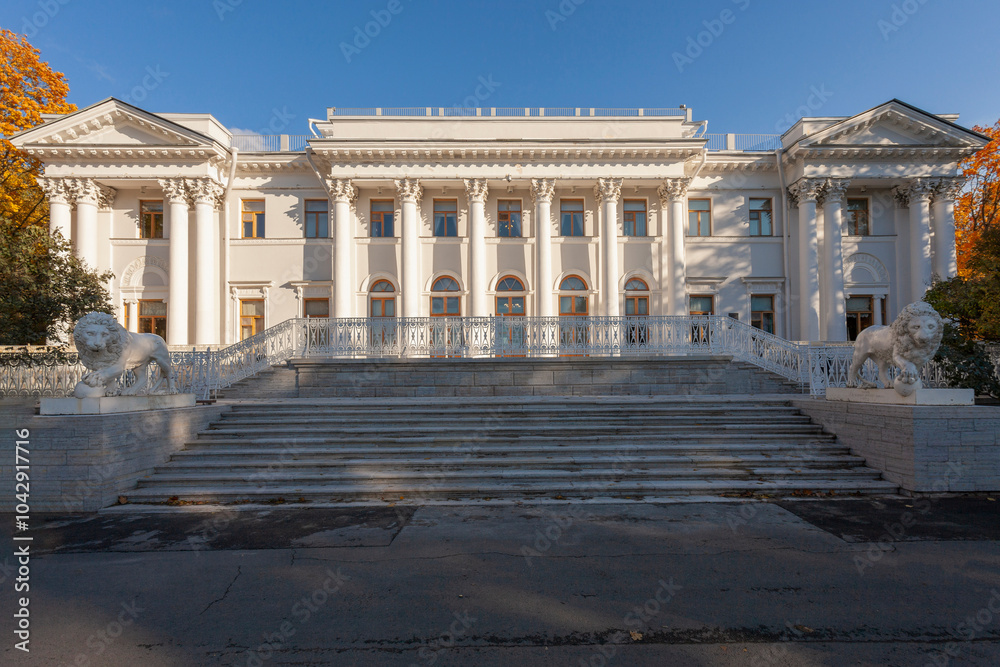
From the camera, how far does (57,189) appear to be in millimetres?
20266

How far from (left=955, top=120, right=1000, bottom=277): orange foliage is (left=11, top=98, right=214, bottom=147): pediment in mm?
35074

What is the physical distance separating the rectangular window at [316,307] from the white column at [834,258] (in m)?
22.4

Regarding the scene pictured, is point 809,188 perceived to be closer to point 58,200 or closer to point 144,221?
point 144,221

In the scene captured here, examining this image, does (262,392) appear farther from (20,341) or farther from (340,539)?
(340,539)

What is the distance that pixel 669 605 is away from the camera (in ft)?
12.4

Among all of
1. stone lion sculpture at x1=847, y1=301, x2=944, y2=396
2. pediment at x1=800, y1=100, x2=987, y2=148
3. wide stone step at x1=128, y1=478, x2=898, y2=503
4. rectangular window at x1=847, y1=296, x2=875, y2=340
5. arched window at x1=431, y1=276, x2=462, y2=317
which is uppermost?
pediment at x1=800, y1=100, x2=987, y2=148

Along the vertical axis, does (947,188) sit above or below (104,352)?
above

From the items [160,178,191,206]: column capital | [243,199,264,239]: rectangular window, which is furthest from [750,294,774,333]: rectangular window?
[160,178,191,206]: column capital

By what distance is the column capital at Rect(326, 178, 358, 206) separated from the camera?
67.3 ft

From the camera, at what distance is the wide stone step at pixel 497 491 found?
22.9 ft

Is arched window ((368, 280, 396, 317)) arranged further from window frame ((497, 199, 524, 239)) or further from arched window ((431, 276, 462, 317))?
window frame ((497, 199, 524, 239))

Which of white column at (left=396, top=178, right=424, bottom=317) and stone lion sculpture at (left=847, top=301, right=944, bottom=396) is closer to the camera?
stone lion sculpture at (left=847, top=301, right=944, bottom=396)

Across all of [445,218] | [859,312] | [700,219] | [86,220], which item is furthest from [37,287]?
[859,312]

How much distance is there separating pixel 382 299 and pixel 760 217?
18.2m
